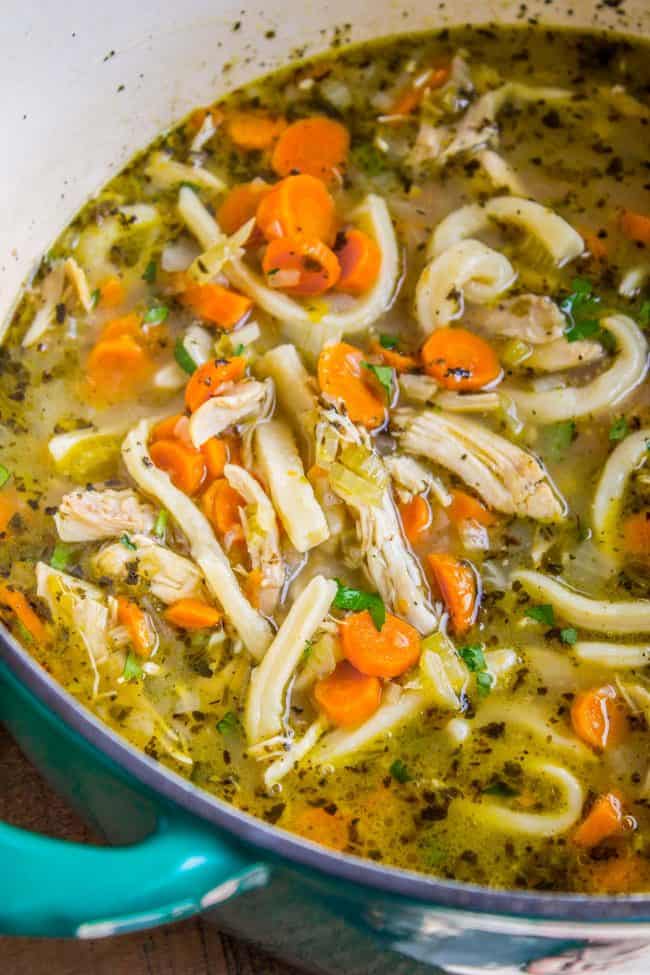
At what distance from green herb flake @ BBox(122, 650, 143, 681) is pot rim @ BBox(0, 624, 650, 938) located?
782 mm

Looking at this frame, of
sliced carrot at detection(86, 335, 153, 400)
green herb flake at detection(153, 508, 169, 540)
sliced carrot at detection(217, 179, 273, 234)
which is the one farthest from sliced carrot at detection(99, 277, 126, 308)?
green herb flake at detection(153, 508, 169, 540)

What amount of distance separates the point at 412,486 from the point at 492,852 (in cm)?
91

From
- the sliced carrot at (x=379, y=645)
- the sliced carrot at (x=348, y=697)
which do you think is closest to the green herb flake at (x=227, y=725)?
the sliced carrot at (x=348, y=697)

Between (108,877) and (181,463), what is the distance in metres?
1.33

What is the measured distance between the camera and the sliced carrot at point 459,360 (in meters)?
3.42

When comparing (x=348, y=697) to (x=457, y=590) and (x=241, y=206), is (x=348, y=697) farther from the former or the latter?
(x=241, y=206)

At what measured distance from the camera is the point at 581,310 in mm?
3584

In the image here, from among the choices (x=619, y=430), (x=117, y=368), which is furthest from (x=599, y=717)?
(x=117, y=368)

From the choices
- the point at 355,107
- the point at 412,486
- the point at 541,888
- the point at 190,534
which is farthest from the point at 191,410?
the point at 541,888

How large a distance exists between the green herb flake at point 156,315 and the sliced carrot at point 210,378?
23cm

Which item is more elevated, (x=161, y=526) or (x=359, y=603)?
(x=161, y=526)

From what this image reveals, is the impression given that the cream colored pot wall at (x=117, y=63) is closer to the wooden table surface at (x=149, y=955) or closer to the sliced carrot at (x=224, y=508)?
the sliced carrot at (x=224, y=508)

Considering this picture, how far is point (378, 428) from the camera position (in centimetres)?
338

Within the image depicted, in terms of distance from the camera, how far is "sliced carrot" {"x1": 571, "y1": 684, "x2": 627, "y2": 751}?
2.99 metres
